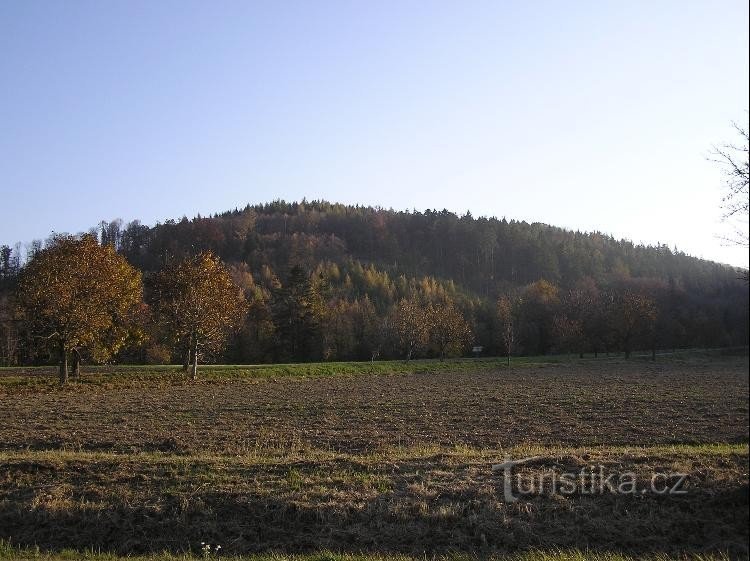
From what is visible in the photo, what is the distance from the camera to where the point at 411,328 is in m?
81.2

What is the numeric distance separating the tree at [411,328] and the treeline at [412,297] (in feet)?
0.94

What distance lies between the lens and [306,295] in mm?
87062

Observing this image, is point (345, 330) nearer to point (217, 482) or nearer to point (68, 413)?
point (68, 413)

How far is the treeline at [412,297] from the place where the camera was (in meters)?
72.2

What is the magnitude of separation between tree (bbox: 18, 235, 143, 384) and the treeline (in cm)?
228

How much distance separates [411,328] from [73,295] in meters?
48.6

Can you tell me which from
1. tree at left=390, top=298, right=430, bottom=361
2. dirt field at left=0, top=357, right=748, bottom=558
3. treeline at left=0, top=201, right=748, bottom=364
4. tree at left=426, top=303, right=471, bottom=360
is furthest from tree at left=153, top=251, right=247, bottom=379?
tree at left=426, top=303, right=471, bottom=360

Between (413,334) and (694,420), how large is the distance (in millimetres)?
59656

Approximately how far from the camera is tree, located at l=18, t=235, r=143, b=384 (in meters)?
41.3

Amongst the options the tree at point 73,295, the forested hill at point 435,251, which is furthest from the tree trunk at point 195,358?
the forested hill at point 435,251

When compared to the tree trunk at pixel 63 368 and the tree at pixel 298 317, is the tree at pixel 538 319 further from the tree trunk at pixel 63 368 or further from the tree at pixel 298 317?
the tree trunk at pixel 63 368

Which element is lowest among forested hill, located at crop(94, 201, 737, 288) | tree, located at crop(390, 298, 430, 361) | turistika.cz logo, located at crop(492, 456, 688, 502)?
turistika.cz logo, located at crop(492, 456, 688, 502)

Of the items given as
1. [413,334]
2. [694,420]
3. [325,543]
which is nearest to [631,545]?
[325,543]

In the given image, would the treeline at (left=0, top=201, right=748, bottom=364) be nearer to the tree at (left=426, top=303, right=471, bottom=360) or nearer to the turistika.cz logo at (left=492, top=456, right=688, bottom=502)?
the tree at (left=426, top=303, right=471, bottom=360)
